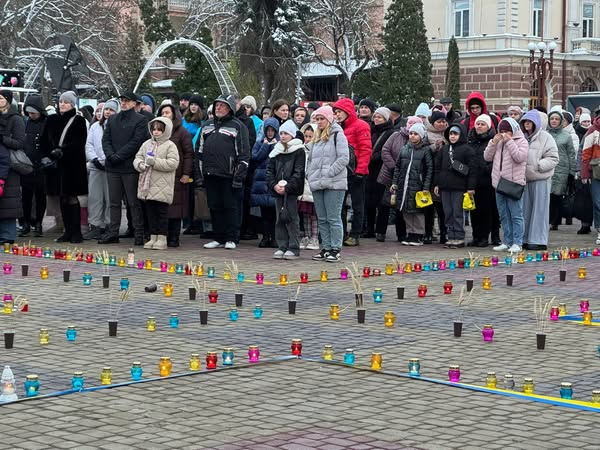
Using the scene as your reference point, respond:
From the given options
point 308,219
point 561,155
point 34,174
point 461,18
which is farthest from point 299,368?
point 461,18

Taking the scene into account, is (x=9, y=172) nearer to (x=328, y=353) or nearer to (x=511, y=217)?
(x=511, y=217)

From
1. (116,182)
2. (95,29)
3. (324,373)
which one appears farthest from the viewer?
(95,29)

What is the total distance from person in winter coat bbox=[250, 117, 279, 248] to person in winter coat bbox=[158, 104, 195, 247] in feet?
3.07

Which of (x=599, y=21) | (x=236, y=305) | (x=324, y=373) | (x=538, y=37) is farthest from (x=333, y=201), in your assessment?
(x=599, y=21)

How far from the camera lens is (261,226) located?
1964 centimetres

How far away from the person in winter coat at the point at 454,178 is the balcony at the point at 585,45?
1911 inches

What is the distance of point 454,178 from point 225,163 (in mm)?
3387

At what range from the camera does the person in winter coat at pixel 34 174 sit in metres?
19.8

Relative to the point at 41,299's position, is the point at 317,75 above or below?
above

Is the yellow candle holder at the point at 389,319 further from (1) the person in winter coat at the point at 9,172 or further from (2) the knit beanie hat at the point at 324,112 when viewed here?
(1) the person in winter coat at the point at 9,172

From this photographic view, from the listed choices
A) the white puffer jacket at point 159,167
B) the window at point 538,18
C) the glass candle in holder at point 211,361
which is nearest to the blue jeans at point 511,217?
the white puffer jacket at point 159,167

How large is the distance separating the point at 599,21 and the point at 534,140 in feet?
169

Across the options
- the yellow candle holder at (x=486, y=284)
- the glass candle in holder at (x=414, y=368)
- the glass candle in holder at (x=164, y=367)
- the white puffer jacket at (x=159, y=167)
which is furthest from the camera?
the white puffer jacket at (x=159, y=167)

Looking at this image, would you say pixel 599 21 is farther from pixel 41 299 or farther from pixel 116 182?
pixel 41 299
